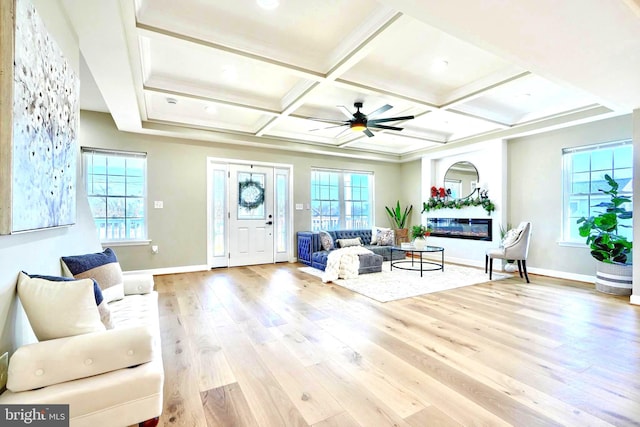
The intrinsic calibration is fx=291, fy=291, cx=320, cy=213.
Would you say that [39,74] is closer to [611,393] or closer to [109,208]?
[611,393]

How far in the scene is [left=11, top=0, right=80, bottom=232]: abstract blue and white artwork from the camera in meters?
1.28

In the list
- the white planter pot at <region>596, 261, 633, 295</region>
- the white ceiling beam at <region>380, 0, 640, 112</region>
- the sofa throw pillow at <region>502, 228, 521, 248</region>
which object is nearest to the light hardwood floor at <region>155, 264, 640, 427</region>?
the white planter pot at <region>596, 261, 633, 295</region>

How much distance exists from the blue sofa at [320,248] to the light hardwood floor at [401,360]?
1.65 meters

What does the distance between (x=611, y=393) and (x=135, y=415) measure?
A: 8.89 ft

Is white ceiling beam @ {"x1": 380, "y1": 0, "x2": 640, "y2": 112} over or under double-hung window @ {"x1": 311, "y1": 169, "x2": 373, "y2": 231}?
over

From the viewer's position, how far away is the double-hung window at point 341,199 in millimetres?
7102

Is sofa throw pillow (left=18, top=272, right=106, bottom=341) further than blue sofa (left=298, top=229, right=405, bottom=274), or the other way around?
blue sofa (left=298, top=229, right=405, bottom=274)

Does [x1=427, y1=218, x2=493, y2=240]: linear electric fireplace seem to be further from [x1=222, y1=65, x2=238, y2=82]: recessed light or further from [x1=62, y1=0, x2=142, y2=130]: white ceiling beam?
[x1=62, y1=0, x2=142, y2=130]: white ceiling beam

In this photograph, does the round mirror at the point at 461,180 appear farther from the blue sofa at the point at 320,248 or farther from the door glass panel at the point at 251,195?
the door glass panel at the point at 251,195

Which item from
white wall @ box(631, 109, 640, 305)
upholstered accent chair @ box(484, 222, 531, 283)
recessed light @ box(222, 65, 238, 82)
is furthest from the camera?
upholstered accent chair @ box(484, 222, 531, 283)

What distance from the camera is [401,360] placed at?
2.23 meters

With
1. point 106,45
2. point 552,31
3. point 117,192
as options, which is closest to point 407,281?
point 552,31

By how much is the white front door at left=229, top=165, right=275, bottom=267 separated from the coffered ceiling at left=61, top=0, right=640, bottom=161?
131 centimetres

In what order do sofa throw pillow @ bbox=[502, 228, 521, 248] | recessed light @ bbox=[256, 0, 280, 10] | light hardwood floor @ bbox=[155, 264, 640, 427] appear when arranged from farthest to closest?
sofa throw pillow @ bbox=[502, 228, 521, 248] < recessed light @ bbox=[256, 0, 280, 10] < light hardwood floor @ bbox=[155, 264, 640, 427]
